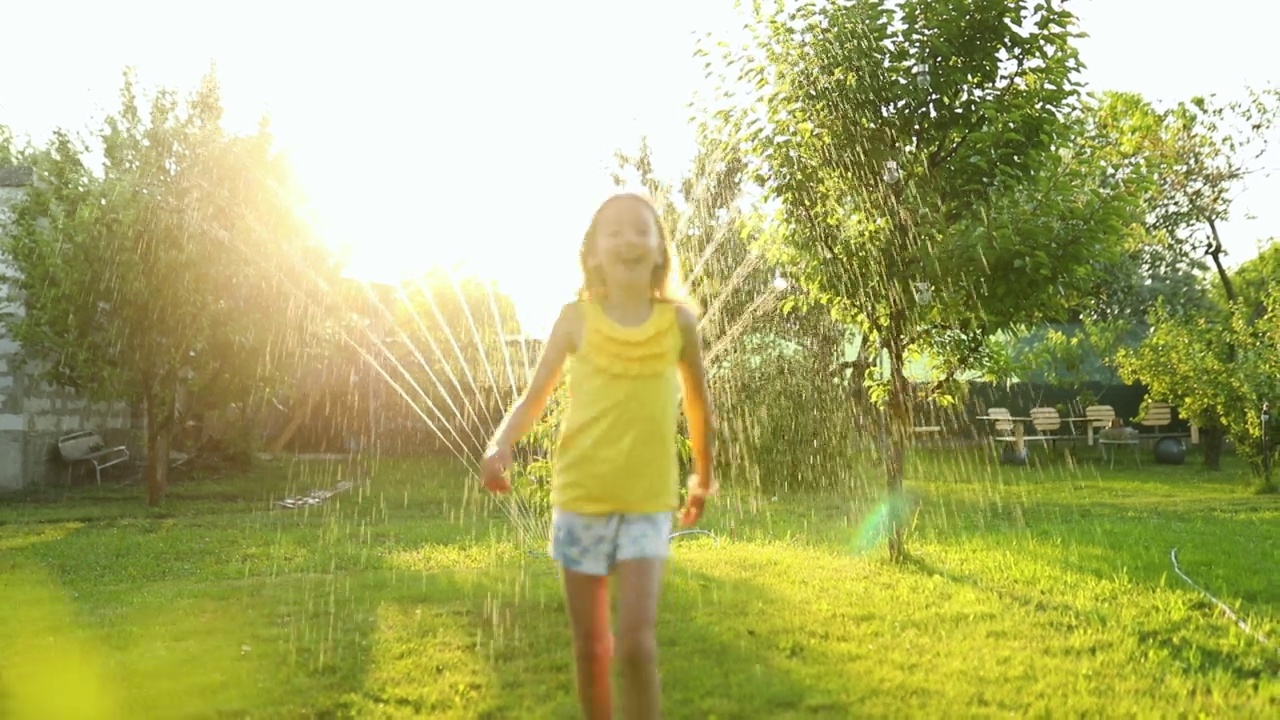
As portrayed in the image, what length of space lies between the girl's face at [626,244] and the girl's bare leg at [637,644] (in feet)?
2.75

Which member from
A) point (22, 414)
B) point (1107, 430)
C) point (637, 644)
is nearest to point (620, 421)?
point (637, 644)

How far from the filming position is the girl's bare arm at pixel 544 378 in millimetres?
3205

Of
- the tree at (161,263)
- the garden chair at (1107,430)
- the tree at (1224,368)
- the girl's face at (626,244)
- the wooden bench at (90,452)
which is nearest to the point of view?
the girl's face at (626,244)

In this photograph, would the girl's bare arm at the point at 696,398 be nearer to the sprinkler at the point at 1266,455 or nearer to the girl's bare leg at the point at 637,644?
the girl's bare leg at the point at 637,644

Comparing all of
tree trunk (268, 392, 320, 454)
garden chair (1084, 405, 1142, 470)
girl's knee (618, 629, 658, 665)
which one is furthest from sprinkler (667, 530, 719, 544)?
garden chair (1084, 405, 1142, 470)

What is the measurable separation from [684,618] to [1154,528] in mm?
6820

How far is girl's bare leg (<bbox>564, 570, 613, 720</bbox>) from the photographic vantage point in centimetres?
311

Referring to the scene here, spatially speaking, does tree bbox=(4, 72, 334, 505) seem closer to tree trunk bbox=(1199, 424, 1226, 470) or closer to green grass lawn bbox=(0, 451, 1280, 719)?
green grass lawn bbox=(0, 451, 1280, 719)

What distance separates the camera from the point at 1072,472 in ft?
64.4

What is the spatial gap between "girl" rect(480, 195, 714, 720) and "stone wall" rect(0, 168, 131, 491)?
15304 millimetres

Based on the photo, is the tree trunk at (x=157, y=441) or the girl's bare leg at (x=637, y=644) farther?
the tree trunk at (x=157, y=441)

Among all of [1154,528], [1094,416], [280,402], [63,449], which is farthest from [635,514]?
[1094,416]

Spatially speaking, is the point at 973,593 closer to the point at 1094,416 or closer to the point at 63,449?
the point at 63,449

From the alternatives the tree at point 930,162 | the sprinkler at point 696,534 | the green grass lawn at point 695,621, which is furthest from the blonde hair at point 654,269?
the sprinkler at point 696,534
